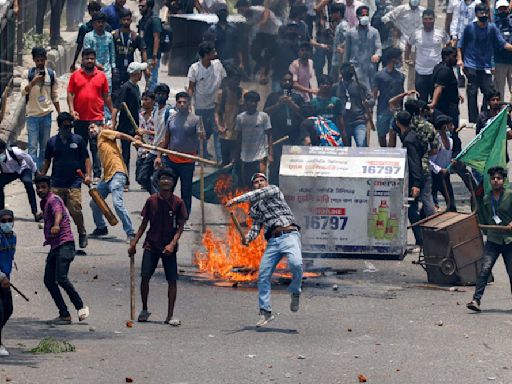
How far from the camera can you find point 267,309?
14688mm

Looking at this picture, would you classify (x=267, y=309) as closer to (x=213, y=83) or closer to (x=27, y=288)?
(x=27, y=288)

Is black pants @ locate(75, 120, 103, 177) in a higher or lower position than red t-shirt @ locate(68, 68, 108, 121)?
lower

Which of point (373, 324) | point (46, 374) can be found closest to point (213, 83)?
point (373, 324)

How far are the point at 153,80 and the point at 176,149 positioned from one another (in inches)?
A: 256

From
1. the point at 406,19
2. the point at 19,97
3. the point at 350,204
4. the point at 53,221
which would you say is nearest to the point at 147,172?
the point at 350,204

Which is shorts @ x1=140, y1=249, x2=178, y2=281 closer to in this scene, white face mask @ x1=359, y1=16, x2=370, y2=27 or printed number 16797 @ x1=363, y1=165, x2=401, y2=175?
printed number 16797 @ x1=363, y1=165, x2=401, y2=175

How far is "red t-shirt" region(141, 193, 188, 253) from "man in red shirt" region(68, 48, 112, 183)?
5804 millimetres

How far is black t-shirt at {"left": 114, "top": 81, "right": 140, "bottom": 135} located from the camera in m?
20.9

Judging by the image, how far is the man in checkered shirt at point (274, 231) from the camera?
15.1 meters

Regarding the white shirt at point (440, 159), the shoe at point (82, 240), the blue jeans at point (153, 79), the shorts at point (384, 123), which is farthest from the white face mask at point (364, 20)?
the shoe at point (82, 240)

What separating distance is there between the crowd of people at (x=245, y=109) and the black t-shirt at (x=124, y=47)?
2 cm

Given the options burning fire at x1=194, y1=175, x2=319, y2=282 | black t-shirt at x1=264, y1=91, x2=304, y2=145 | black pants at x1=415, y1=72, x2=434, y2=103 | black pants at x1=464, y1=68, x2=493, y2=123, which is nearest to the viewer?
burning fire at x1=194, y1=175, x2=319, y2=282

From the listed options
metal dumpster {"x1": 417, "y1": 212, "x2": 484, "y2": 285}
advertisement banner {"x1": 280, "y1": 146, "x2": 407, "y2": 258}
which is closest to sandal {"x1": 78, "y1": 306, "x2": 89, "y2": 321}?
advertisement banner {"x1": 280, "y1": 146, "x2": 407, "y2": 258}

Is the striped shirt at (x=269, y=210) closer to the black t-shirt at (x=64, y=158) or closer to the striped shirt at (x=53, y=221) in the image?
the striped shirt at (x=53, y=221)
